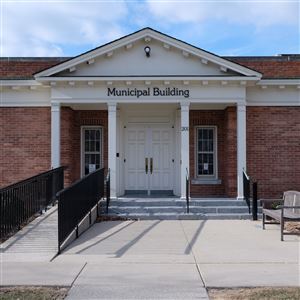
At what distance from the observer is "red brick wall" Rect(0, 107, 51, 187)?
50.6ft

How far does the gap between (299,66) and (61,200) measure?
1067cm

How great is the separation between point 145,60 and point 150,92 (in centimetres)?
111

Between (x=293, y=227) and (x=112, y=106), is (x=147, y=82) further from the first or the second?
(x=293, y=227)

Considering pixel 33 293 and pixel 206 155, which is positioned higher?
pixel 206 155

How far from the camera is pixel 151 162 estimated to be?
54.9ft

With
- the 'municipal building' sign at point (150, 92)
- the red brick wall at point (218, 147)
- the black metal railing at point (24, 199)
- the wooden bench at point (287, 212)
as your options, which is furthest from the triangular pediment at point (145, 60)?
the wooden bench at point (287, 212)

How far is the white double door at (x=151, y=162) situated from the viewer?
16703 millimetres

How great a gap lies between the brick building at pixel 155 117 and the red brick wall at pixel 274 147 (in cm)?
3

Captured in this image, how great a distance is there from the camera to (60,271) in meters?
7.39

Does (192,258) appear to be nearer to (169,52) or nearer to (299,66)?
(169,52)

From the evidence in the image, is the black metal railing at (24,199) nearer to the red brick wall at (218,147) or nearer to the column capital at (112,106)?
the column capital at (112,106)

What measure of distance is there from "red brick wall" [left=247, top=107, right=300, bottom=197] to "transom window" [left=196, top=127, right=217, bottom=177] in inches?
60.3

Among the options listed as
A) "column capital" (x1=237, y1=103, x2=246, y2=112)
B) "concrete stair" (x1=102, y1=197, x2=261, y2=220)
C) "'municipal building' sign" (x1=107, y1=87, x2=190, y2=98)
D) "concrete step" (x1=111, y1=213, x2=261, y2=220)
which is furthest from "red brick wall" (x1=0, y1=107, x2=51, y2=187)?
"column capital" (x1=237, y1=103, x2=246, y2=112)

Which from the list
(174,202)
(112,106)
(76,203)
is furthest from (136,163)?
(76,203)
